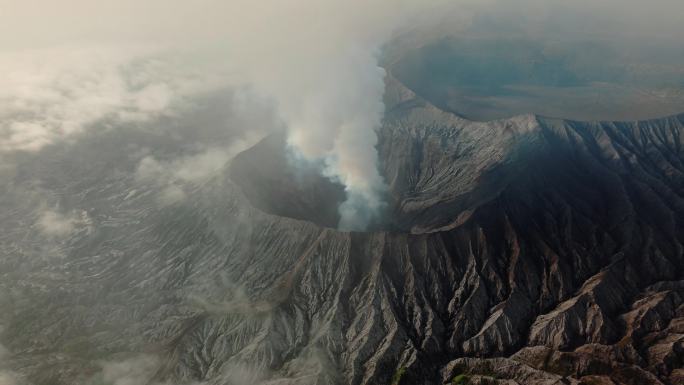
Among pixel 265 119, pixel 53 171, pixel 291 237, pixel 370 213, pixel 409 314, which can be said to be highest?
pixel 265 119

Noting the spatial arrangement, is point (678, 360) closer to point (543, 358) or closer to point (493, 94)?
point (543, 358)

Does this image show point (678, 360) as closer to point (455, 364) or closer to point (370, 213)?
point (455, 364)

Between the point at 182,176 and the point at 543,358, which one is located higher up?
the point at 182,176

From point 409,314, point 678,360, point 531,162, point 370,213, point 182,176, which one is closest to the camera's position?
point 678,360

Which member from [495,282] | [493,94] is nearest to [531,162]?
[495,282]

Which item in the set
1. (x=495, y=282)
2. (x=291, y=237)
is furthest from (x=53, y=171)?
(x=495, y=282)

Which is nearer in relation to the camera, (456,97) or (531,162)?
(531,162)

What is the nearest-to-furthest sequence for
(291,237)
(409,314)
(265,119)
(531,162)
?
(409,314) → (291,237) → (531,162) → (265,119)
